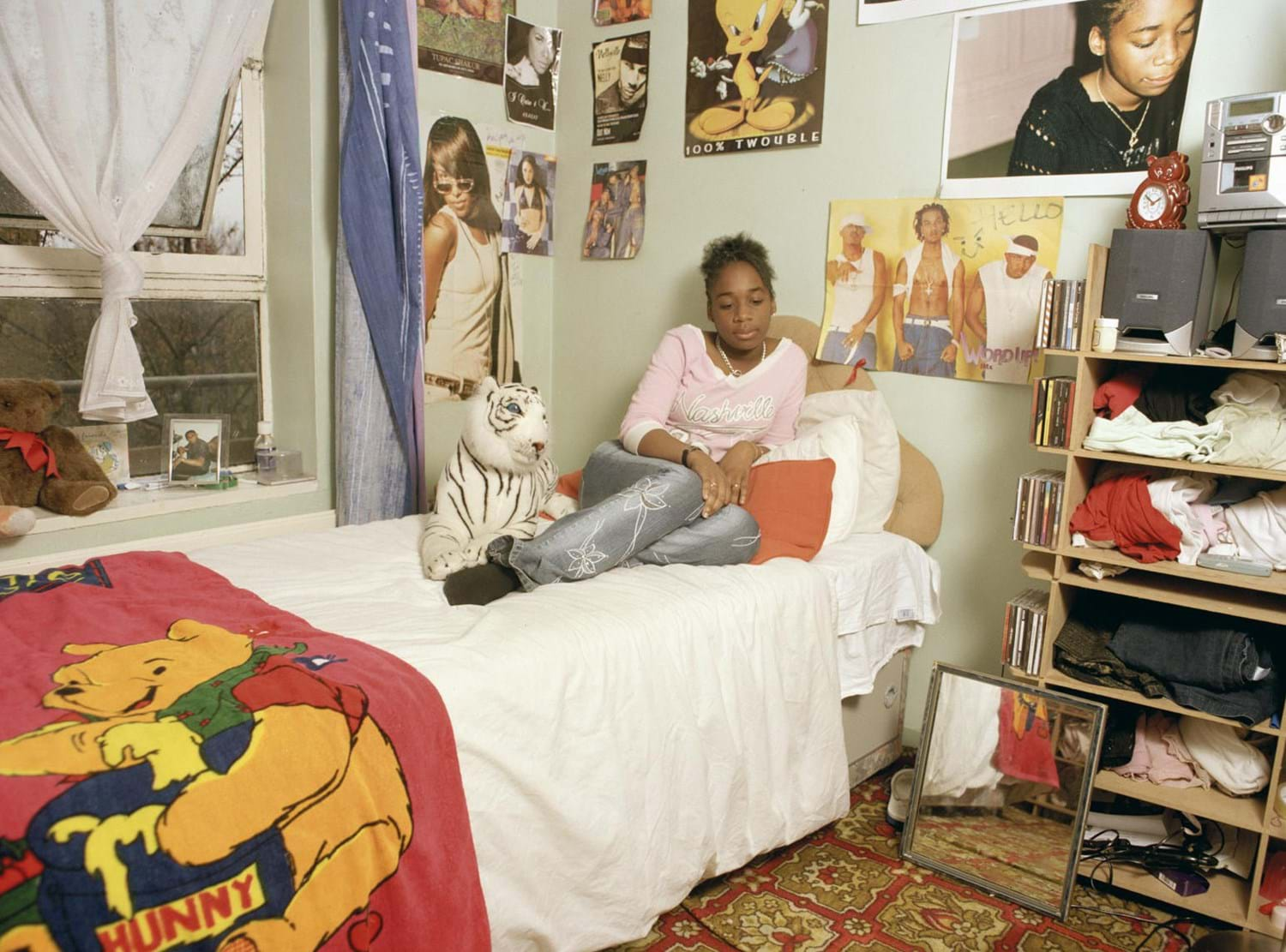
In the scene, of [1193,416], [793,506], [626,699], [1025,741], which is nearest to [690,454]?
[793,506]

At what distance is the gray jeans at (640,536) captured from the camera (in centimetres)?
198

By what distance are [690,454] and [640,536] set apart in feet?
1.05

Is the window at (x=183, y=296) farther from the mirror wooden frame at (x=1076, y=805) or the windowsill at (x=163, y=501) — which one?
the mirror wooden frame at (x=1076, y=805)

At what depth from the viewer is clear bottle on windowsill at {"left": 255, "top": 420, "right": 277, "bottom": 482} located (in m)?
2.71

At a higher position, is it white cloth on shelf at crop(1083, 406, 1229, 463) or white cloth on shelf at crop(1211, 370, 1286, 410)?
white cloth on shelf at crop(1211, 370, 1286, 410)

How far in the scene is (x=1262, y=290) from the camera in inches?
70.9

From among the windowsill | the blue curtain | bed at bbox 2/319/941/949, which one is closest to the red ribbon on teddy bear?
the windowsill

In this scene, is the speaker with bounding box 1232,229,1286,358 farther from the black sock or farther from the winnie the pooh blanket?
the winnie the pooh blanket

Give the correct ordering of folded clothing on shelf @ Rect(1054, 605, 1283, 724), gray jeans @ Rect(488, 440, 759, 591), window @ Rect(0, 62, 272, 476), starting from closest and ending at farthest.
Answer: folded clothing on shelf @ Rect(1054, 605, 1283, 724)
gray jeans @ Rect(488, 440, 759, 591)
window @ Rect(0, 62, 272, 476)

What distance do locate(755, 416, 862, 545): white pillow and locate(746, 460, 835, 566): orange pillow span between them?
65mm

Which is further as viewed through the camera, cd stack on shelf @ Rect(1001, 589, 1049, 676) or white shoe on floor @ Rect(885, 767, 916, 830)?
white shoe on floor @ Rect(885, 767, 916, 830)

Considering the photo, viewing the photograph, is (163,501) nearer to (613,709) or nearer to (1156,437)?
(613,709)

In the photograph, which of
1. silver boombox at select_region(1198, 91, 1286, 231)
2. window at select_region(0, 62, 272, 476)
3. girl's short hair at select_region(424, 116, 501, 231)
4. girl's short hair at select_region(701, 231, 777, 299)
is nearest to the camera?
silver boombox at select_region(1198, 91, 1286, 231)

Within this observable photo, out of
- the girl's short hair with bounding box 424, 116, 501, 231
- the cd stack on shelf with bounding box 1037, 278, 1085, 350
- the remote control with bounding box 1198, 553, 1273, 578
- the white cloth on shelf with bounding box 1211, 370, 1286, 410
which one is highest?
the girl's short hair with bounding box 424, 116, 501, 231
